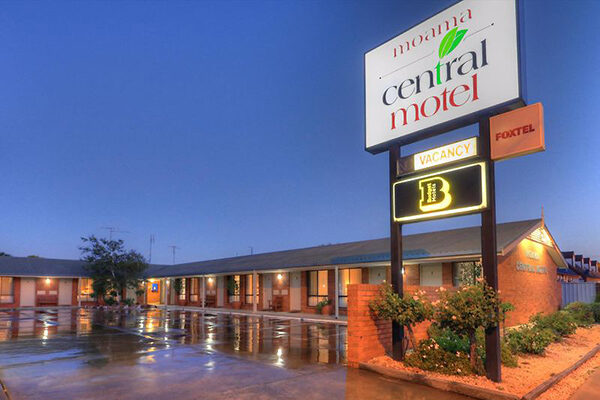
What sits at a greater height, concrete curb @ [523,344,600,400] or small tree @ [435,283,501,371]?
small tree @ [435,283,501,371]

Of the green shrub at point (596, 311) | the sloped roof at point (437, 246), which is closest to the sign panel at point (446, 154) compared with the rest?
the sloped roof at point (437, 246)

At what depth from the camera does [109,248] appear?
3803 centimetres

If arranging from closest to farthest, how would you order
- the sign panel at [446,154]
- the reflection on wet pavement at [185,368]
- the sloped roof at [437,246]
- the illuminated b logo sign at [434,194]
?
the reflection on wet pavement at [185,368] → the sign panel at [446,154] → the illuminated b logo sign at [434,194] → the sloped roof at [437,246]

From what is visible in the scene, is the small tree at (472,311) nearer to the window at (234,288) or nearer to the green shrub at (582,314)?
the green shrub at (582,314)

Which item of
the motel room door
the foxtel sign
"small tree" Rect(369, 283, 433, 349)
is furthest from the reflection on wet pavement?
the motel room door

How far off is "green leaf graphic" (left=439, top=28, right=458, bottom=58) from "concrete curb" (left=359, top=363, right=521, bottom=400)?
21.9ft

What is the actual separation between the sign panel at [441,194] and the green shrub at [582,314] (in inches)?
469

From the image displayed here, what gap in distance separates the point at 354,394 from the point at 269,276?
77.2ft

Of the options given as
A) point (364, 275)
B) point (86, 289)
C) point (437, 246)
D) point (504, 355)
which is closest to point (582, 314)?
point (437, 246)

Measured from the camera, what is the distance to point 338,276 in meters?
25.5

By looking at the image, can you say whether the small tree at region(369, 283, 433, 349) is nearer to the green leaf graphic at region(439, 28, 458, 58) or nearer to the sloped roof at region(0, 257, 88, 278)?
the green leaf graphic at region(439, 28, 458, 58)

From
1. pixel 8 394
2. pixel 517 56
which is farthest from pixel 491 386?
pixel 8 394

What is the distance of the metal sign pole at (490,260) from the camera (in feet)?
26.1

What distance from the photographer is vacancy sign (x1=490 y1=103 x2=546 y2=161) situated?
7749 millimetres
